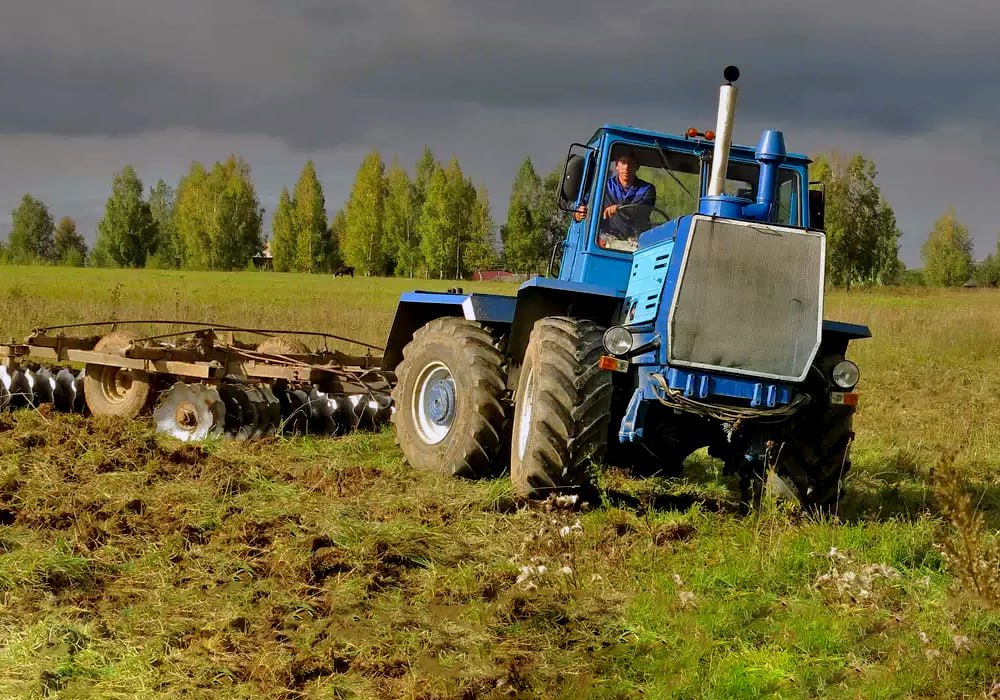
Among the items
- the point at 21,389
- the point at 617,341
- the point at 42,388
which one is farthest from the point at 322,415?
the point at 617,341

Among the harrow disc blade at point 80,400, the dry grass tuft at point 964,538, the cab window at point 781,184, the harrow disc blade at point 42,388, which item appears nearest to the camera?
the dry grass tuft at point 964,538

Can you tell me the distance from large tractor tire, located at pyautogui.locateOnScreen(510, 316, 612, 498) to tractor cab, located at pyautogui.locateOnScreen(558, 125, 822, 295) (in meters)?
1.25

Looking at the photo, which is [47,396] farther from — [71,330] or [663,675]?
[71,330]

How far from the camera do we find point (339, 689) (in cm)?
363

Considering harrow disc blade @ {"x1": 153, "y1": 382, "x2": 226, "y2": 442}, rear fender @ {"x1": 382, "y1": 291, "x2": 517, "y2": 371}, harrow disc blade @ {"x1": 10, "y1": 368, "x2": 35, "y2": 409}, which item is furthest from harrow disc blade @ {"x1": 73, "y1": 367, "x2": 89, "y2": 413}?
rear fender @ {"x1": 382, "y1": 291, "x2": 517, "y2": 371}

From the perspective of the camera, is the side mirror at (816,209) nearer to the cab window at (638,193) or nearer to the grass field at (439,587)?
the cab window at (638,193)

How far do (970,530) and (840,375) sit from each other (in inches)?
91.8

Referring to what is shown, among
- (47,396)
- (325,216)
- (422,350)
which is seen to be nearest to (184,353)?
(47,396)

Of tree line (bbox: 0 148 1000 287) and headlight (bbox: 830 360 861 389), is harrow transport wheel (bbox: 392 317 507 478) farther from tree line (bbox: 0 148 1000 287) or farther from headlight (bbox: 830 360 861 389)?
tree line (bbox: 0 148 1000 287)

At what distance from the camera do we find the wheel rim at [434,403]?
7.23m

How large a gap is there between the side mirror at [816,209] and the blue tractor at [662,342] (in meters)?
0.02

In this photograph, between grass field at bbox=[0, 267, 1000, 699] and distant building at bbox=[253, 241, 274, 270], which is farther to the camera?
distant building at bbox=[253, 241, 274, 270]

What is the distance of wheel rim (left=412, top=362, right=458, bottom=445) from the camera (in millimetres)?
7227

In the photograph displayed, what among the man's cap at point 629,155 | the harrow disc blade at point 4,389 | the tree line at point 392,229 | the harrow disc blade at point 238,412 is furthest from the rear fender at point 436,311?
the tree line at point 392,229
